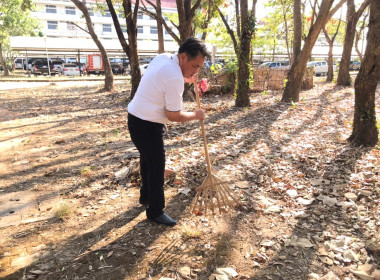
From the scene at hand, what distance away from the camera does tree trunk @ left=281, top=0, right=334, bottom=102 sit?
859 cm

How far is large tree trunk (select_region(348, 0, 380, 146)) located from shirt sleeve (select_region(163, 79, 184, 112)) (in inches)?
150

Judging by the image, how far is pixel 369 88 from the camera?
5066 mm

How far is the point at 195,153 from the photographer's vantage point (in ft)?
18.4

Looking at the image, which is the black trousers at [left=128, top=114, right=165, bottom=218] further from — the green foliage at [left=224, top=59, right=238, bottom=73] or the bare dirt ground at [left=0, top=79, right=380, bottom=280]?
the green foliage at [left=224, top=59, right=238, bottom=73]

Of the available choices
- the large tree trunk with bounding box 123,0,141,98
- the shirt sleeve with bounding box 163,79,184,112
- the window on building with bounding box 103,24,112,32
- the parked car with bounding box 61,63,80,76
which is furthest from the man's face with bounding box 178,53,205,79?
the window on building with bounding box 103,24,112,32

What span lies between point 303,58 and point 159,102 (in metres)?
8.24

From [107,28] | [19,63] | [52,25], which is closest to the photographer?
[19,63]

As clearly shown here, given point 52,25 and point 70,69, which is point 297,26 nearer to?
point 70,69

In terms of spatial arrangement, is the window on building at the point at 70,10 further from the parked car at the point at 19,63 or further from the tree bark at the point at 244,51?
the tree bark at the point at 244,51

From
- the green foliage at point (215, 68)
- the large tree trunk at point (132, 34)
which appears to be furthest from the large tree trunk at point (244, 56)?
the large tree trunk at point (132, 34)

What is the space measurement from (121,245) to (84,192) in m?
1.52

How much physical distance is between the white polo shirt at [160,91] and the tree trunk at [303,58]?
754 cm

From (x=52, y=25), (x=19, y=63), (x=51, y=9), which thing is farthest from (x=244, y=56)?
(x=51, y=9)

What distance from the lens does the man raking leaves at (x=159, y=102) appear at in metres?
2.69
